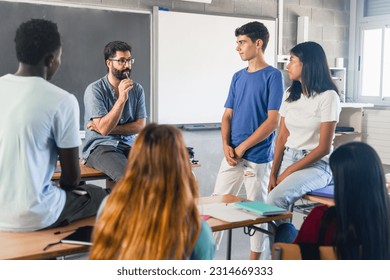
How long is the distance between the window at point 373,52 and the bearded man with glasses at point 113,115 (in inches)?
154

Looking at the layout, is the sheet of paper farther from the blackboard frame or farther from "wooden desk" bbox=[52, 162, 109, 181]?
the blackboard frame

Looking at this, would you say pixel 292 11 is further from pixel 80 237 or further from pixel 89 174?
pixel 80 237

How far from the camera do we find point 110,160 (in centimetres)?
275

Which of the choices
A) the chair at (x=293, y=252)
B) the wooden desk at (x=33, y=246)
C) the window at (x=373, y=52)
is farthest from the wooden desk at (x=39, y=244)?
the window at (x=373, y=52)

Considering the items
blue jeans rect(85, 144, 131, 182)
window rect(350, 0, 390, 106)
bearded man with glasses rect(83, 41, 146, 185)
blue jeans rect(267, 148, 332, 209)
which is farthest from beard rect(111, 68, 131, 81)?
window rect(350, 0, 390, 106)

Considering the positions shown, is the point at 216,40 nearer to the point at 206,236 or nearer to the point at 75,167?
the point at 75,167

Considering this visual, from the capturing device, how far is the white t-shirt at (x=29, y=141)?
1.77 m

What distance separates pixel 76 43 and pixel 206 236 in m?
3.08

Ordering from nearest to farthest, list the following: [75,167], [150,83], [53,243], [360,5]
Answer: [53,243] < [75,167] < [150,83] < [360,5]

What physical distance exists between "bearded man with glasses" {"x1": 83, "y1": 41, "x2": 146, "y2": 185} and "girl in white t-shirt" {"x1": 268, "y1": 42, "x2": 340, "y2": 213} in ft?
3.03

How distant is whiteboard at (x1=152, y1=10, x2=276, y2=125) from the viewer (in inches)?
175

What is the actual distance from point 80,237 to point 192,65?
10.1ft

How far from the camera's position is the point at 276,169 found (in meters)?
3.07

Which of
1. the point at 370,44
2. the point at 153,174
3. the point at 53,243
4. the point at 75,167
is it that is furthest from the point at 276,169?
the point at 370,44
